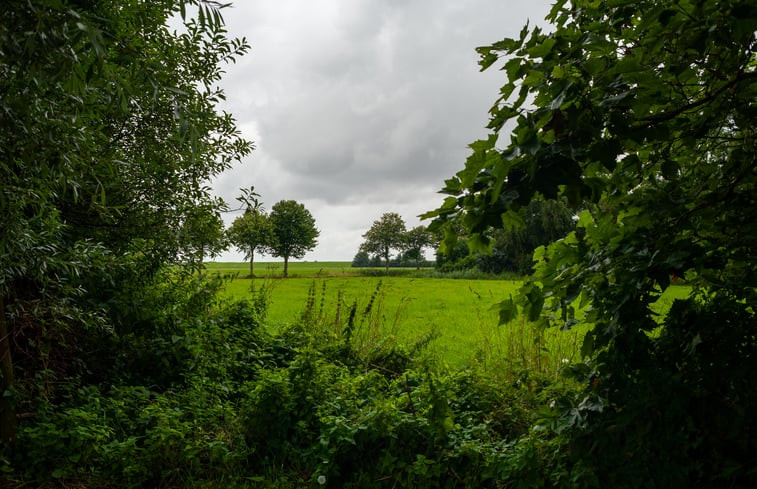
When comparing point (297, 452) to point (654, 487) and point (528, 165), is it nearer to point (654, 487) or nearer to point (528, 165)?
point (654, 487)

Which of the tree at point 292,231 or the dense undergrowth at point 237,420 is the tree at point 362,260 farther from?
the dense undergrowth at point 237,420

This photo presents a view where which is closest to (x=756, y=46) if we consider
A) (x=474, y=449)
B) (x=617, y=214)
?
(x=617, y=214)

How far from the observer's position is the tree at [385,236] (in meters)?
68.8

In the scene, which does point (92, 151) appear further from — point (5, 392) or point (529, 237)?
point (529, 237)

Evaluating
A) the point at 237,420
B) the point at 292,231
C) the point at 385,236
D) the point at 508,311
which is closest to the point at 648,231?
the point at 508,311

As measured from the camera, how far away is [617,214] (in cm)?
280

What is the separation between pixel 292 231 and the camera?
49.3 meters

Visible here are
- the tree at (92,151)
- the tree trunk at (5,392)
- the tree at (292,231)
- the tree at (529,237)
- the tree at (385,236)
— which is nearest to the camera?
the tree at (92,151)

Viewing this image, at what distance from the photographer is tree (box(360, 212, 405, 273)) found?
226 feet

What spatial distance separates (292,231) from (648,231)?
158 feet

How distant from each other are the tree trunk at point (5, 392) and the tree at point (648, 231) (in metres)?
3.78

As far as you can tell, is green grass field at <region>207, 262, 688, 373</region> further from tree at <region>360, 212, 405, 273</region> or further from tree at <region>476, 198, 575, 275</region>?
tree at <region>360, 212, 405, 273</region>

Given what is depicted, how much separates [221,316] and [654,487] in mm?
A: 4974

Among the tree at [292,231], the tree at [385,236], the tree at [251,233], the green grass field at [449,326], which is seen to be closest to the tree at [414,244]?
the tree at [385,236]
